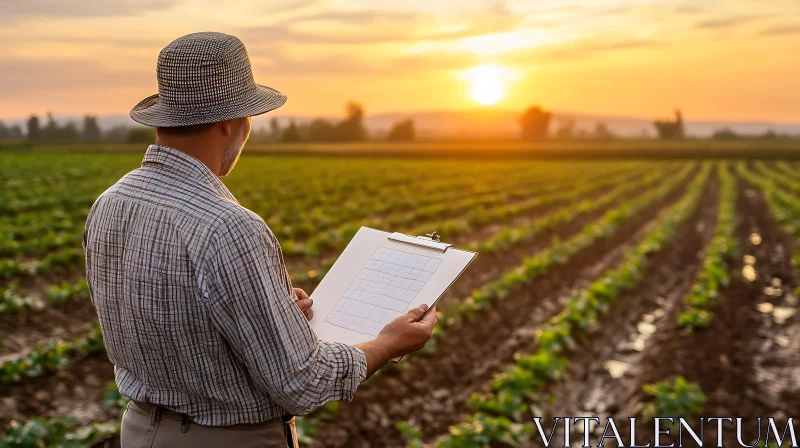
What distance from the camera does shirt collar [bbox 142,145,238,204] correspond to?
5.75 ft

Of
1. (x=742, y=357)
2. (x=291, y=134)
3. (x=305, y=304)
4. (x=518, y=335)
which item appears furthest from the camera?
(x=291, y=134)

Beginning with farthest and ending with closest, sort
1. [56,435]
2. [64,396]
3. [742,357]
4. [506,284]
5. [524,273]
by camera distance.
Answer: [524,273] → [506,284] → [742,357] → [64,396] → [56,435]

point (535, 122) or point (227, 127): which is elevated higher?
point (227, 127)

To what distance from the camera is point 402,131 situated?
81875mm

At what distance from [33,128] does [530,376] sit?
2166 inches

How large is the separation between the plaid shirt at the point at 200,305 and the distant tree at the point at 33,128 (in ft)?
182

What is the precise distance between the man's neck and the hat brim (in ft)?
0.17

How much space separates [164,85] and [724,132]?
11312 cm

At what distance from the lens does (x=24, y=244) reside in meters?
11.0

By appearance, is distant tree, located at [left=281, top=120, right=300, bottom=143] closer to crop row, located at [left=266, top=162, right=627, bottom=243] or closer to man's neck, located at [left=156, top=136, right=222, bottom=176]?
crop row, located at [left=266, top=162, right=627, bottom=243]

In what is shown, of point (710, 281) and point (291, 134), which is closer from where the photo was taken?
point (710, 281)

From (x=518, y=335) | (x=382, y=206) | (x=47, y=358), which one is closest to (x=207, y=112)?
(x=47, y=358)

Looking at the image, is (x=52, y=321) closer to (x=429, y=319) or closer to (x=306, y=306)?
(x=306, y=306)

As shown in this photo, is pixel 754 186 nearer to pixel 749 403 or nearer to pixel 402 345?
pixel 749 403
